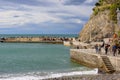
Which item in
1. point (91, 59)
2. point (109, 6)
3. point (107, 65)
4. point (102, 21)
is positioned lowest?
point (107, 65)

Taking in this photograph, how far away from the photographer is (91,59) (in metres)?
34.6

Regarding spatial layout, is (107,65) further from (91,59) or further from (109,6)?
(109,6)

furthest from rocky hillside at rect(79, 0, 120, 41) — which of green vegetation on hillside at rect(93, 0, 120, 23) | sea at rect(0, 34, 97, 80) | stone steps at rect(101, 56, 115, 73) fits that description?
stone steps at rect(101, 56, 115, 73)

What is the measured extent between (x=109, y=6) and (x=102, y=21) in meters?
4.75

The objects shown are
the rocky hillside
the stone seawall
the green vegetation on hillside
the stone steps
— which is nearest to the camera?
the stone seawall

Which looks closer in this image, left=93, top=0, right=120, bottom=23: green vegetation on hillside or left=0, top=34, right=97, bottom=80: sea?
left=0, top=34, right=97, bottom=80: sea

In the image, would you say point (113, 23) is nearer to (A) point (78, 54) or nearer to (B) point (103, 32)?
(B) point (103, 32)

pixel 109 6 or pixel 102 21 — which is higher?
pixel 109 6

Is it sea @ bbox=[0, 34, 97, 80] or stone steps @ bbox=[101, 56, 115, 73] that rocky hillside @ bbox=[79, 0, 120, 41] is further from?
stone steps @ bbox=[101, 56, 115, 73]

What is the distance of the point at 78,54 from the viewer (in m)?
39.4

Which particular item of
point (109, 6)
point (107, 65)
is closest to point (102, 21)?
point (109, 6)

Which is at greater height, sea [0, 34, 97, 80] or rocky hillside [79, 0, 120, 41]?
rocky hillside [79, 0, 120, 41]

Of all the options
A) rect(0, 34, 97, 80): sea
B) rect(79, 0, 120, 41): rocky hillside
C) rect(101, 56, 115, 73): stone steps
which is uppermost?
rect(79, 0, 120, 41): rocky hillside

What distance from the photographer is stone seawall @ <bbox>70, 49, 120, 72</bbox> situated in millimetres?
29208
